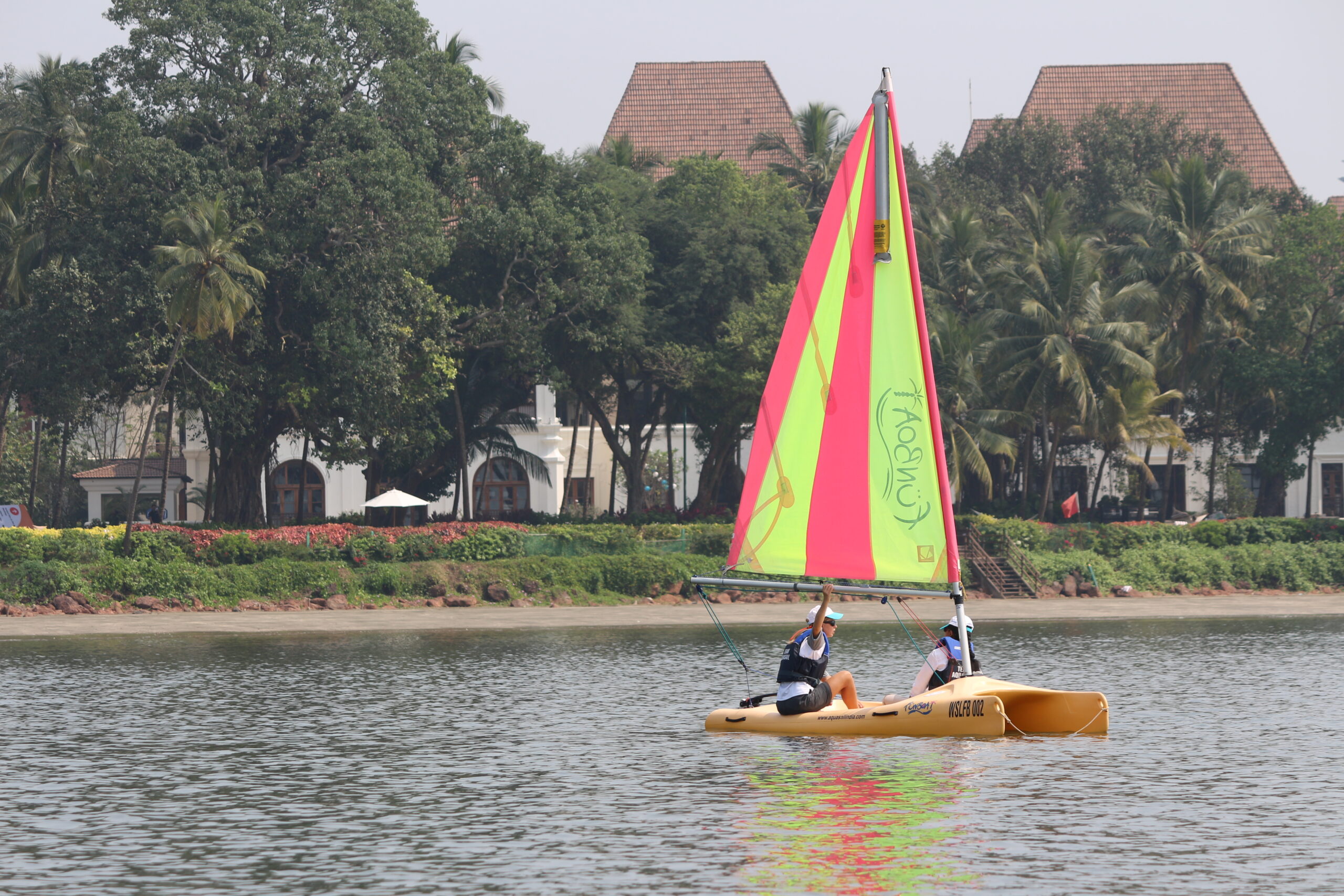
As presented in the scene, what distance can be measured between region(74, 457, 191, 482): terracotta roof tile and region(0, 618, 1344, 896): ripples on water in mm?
48338

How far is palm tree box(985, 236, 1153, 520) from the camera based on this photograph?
60500 millimetres

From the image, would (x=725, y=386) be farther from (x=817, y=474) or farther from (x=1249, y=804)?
(x=1249, y=804)

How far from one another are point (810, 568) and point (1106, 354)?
42485 mm

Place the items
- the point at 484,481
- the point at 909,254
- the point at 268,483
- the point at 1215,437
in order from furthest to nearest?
the point at 484,481, the point at 1215,437, the point at 268,483, the point at 909,254

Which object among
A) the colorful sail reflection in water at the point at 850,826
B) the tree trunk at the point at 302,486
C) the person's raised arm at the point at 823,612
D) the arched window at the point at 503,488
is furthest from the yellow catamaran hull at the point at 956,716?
the arched window at the point at 503,488

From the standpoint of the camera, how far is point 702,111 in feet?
300

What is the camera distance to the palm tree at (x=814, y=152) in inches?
2990

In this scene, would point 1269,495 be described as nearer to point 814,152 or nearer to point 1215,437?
point 1215,437

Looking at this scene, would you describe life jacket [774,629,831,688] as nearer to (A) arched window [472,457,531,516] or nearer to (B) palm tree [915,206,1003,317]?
(B) palm tree [915,206,1003,317]

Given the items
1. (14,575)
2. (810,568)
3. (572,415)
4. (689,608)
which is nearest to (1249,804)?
(810,568)

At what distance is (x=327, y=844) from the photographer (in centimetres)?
1560

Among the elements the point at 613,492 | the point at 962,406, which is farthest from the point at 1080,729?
the point at 613,492

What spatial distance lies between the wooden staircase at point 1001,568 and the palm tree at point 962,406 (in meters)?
4.46

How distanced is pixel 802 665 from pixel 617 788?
166 inches
